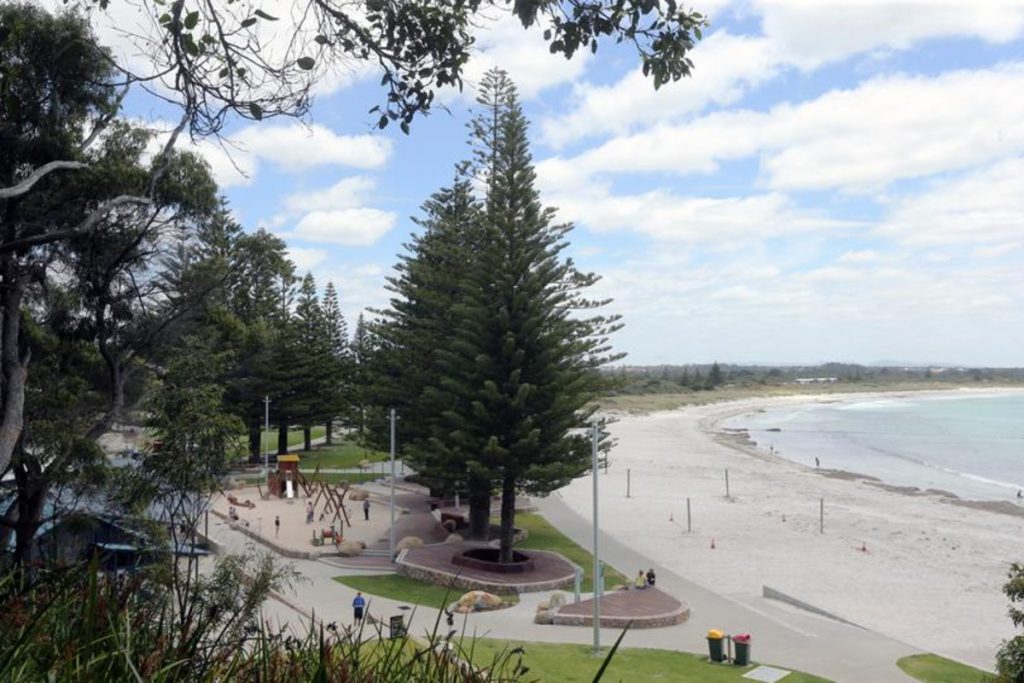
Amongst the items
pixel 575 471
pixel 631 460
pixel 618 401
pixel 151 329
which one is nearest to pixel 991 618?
pixel 575 471

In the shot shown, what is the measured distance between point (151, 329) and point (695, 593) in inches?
480

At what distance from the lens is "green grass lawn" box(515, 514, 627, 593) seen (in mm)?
18633

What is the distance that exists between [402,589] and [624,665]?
20.8 ft

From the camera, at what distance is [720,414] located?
82500 mm

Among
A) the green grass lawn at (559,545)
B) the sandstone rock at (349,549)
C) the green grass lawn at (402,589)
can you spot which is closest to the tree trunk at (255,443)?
the green grass lawn at (559,545)

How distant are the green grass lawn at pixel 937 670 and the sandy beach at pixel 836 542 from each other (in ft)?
3.45

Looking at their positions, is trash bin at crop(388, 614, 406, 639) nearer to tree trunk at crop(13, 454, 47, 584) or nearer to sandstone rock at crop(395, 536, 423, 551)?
tree trunk at crop(13, 454, 47, 584)

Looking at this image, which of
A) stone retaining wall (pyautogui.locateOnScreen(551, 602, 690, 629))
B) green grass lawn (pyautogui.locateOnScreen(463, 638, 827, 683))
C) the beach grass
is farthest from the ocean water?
green grass lawn (pyautogui.locateOnScreen(463, 638, 827, 683))

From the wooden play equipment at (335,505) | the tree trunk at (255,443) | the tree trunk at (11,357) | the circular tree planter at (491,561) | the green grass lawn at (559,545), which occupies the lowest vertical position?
the green grass lawn at (559,545)

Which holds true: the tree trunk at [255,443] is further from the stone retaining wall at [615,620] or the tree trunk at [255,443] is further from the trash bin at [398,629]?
the trash bin at [398,629]

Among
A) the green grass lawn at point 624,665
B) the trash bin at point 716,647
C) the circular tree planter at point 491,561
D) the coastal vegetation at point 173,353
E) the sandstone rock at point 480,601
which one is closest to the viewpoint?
the coastal vegetation at point 173,353

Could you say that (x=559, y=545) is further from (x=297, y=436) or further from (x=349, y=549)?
(x=297, y=436)

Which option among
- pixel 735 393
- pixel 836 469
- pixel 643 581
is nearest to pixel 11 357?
pixel 643 581

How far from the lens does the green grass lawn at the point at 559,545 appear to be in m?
18.6
